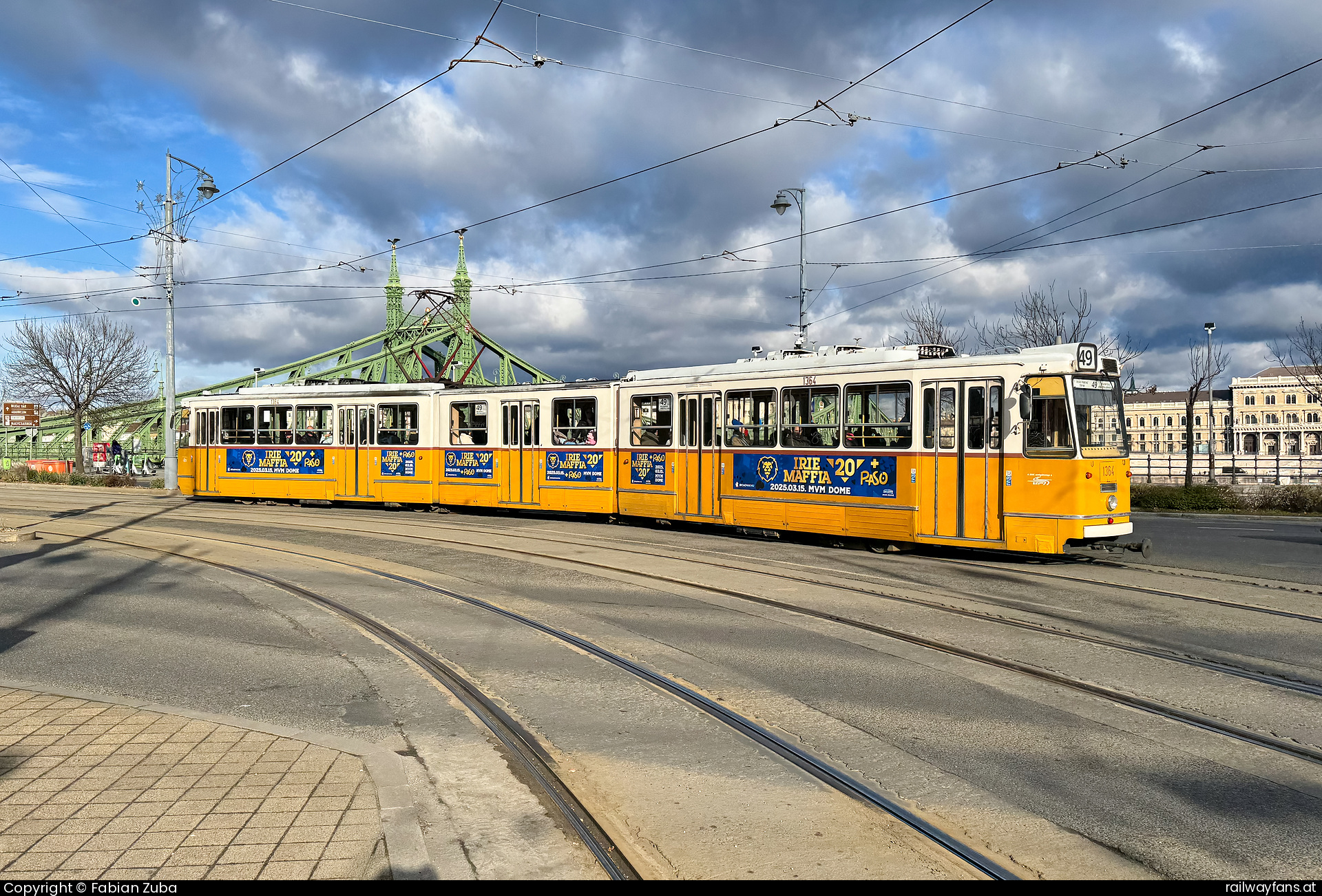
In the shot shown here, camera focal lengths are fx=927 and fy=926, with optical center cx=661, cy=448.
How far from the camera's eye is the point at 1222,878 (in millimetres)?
Answer: 3793

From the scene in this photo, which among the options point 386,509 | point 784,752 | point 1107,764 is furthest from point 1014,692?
point 386,509

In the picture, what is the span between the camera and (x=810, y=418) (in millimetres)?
15867

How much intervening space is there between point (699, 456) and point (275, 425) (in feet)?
42.8

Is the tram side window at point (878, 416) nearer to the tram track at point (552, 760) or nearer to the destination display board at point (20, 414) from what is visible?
the tram track at point (552, 760)

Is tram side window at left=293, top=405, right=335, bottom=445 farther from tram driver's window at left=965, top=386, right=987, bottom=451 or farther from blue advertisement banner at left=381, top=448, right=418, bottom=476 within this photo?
tram driver's window at left=965, top=386, right=987, bottom=451

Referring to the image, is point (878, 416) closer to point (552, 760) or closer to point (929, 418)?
point (929, 418)

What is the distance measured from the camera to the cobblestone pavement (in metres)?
3.73

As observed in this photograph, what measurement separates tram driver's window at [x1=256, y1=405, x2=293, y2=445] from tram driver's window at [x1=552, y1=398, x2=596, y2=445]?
8.19 meters

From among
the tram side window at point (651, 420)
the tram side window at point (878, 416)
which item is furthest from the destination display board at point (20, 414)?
the tram side window at point (878, 416)

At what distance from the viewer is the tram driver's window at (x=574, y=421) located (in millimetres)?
20375

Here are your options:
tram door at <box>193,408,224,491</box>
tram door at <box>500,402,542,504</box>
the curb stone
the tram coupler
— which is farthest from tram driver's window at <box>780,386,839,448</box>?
tram door at <box>193,408,224,491</box>

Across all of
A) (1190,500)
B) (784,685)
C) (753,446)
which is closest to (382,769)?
(784,685)

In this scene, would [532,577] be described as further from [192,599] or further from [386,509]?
[386,509]

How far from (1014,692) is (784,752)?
2.22 m
